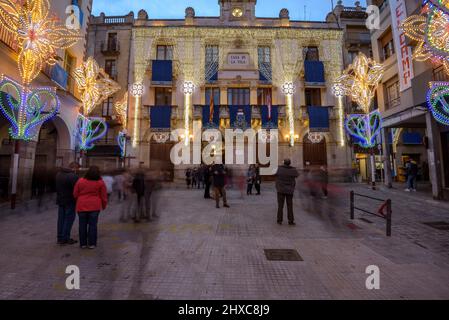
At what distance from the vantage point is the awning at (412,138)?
71.7ft

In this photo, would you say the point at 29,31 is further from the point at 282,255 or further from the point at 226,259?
the point at 282,255

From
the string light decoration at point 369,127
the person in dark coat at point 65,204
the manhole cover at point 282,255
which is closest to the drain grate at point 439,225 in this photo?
the manhole cover at point 282,255

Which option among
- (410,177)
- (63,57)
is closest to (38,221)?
(63,57)

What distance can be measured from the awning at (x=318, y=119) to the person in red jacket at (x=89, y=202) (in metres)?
19.9

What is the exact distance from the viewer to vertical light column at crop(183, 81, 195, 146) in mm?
21188

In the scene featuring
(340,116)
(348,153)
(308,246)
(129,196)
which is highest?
(340,116)

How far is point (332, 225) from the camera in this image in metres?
6.47

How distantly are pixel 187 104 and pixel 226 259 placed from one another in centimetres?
1915

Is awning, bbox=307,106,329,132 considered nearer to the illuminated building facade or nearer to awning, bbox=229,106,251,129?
the illuminated building facade

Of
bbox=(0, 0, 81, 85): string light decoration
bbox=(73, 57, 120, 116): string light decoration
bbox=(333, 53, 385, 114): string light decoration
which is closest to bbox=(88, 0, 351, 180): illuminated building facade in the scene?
bbox=(333, 53, 385, 114): string light decoration

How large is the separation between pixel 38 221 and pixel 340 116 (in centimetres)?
2329

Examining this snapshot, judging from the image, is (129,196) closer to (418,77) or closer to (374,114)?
(418,77)

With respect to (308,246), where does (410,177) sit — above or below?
above

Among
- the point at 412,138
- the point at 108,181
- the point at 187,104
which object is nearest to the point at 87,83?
the point at 108,181
